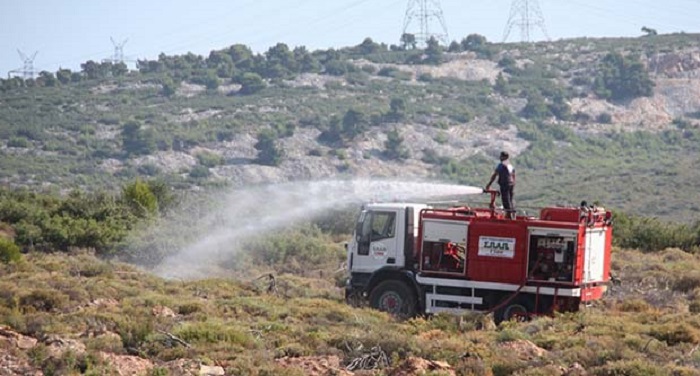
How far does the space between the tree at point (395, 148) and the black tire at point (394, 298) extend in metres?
65.1

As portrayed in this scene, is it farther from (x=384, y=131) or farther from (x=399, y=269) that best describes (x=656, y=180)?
(x=399, y=269)

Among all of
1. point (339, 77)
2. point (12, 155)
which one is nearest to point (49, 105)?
point (12, 155)

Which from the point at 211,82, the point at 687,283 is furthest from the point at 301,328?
the point at 211,82

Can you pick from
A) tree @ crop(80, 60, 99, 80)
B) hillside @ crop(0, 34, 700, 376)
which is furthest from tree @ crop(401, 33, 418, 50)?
tree @ crop(80, 60, 99, 80)

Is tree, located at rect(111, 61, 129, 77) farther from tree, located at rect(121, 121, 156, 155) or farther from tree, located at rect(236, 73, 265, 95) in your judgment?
tree, located at rect(121, 121, 156, 155)

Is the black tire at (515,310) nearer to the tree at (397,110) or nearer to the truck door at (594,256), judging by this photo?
the truck door at (594,256)

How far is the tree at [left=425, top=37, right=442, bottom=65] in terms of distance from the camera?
408 ft

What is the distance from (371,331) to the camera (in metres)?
20.9

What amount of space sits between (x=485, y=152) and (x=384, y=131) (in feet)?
26.0

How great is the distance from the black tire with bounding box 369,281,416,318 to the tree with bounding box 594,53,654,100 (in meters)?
89.0

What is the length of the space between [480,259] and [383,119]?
74332mm

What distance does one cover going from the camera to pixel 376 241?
25203 mm

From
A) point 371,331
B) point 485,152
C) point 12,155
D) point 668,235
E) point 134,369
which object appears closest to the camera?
point 134,369

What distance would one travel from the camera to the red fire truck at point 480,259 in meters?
24.0
